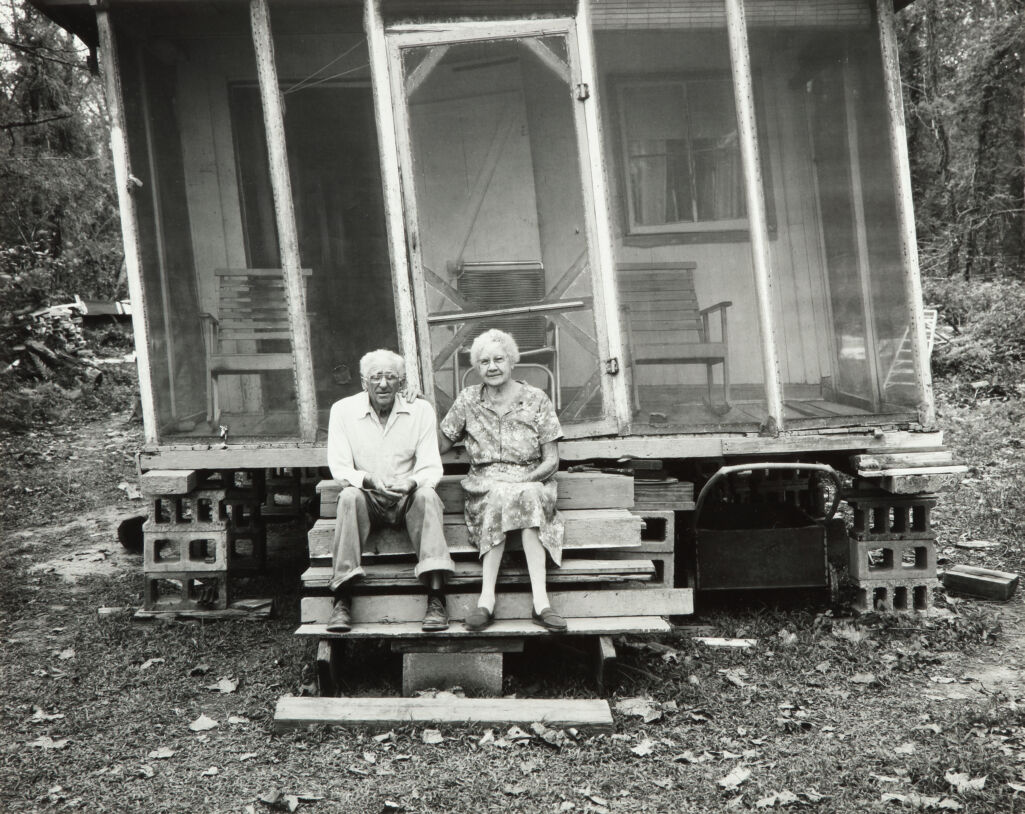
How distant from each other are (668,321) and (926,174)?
16.2 metres

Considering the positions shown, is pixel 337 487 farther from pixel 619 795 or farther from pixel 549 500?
pixel 619 795

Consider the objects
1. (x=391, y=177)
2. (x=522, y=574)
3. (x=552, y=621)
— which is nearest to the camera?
(x=552, y=621)

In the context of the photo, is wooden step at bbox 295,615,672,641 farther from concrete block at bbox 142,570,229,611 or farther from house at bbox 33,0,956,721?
concrete block at bbox 142,570,229,611

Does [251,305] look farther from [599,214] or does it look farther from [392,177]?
[599,214]

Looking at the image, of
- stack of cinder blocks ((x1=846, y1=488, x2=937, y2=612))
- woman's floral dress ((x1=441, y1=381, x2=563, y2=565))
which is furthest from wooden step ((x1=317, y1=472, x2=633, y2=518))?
stack of cinder blocks ((x1=846, y1=488, x2=937, y2=612))

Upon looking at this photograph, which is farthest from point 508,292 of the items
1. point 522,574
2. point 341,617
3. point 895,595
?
point 895,595

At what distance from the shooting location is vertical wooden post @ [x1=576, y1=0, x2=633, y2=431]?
507cm

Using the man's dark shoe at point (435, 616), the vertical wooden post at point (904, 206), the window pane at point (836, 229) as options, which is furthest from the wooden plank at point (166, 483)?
the vertical wooden post at point (904, 206)

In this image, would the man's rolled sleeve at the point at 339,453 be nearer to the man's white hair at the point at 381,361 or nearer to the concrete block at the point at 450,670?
the man's white hair at the point at 381,361

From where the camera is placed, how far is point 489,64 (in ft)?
18.6

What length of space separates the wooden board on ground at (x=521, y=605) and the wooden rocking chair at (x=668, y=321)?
1.33 metres

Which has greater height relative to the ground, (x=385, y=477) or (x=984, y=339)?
(x=984, y=339)

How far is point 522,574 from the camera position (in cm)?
450

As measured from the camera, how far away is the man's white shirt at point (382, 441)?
462cm
